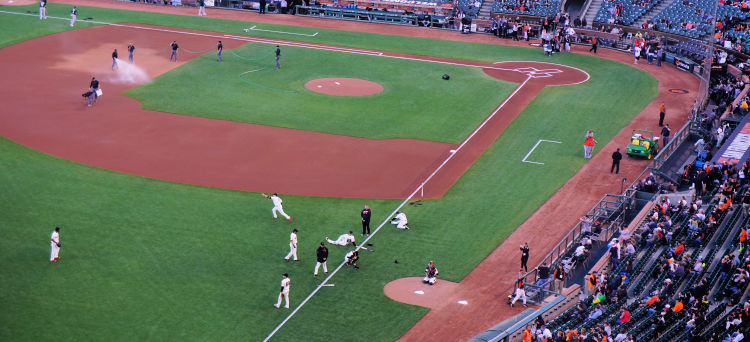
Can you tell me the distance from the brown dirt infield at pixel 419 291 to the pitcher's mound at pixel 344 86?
27866 millimetres

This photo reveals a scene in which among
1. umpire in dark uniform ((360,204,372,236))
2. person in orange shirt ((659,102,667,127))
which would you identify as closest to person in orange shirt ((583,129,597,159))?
person in orange shirt ((659,102,667,127))

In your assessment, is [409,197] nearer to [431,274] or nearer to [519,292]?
[431,274]

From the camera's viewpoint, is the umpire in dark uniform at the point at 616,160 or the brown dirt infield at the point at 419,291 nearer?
the brown dirt infield at the point at 419,291

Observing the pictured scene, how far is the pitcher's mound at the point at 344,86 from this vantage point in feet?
205

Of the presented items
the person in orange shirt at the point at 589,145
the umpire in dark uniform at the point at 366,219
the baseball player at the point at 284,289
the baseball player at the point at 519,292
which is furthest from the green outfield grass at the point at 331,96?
the baseball player at the point at 284,289

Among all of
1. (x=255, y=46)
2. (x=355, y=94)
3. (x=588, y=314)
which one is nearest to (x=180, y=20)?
(x=255, y=46)

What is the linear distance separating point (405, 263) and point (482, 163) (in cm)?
1371

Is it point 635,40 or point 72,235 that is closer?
point 72,235

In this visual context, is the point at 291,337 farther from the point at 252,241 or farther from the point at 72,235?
the point at 72,235

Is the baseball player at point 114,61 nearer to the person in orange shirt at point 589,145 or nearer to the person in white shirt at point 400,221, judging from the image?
the person in white shirt at point 400,221

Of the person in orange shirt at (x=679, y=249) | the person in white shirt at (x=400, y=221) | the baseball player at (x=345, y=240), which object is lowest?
the baseball player at (x=345, y=240)

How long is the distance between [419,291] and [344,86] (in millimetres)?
30737

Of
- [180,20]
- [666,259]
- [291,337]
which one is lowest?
[291,337]

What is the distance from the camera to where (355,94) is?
6225cm
